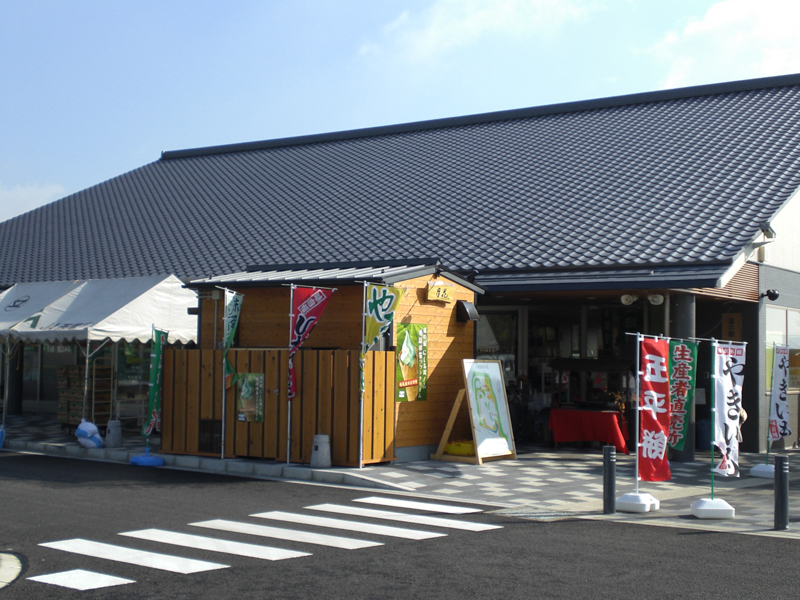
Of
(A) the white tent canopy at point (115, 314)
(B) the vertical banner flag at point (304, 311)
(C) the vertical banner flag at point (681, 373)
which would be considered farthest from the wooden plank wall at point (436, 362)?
(A) the white tent canopy at point (115, 314)

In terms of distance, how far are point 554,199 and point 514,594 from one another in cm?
1354

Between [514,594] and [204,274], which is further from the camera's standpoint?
[204,274]

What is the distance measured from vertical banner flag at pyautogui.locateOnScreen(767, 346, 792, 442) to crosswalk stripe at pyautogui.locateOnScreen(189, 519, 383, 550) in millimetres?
8339

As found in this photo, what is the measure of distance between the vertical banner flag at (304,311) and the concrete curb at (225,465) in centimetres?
180

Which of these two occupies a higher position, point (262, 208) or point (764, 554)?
point (262, 208)

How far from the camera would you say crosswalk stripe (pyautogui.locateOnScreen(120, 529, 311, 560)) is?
705 cm

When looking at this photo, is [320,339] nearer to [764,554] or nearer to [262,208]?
[764,554]

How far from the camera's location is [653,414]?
968cm

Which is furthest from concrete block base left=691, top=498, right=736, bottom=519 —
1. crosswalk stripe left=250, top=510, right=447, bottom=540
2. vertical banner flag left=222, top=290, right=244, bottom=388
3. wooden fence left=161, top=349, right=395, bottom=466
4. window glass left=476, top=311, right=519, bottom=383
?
window glass left=476, top=311, right=519, bottom=383

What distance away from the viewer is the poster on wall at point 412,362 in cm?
1300

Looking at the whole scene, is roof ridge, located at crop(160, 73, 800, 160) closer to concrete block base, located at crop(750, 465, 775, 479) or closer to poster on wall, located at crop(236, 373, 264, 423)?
concrete block base, located at crop(750, 465, 775, 479)

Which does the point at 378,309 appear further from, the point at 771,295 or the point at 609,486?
the point at 771,295

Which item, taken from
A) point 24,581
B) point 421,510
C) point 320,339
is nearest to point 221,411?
point 320,339

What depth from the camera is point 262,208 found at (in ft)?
76.6
